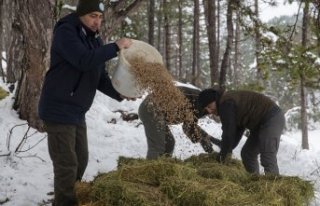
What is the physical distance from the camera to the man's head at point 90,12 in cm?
395

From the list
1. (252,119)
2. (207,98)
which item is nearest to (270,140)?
(252,119)

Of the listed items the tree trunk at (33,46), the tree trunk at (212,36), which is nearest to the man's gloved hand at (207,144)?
the tree trunk at (33,46)

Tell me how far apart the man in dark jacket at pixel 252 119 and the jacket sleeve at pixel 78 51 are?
1662 millimetres

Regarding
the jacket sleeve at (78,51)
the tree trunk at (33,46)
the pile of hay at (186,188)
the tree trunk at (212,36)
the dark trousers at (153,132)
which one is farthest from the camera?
the tree trunk at (212,36)

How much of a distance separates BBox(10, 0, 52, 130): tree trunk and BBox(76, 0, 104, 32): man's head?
2.66 meters

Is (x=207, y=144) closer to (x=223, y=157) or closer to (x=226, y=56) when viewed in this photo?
(x=223, y=157)

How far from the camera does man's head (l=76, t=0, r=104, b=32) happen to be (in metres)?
3.95

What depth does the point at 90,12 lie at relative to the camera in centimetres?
398

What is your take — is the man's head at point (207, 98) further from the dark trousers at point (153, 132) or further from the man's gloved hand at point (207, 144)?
the man's gloved hand at point (207, 144)

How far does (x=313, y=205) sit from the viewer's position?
4.93m

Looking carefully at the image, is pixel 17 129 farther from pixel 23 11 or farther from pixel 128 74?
pixel 128 74

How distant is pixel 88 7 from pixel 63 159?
1.34m

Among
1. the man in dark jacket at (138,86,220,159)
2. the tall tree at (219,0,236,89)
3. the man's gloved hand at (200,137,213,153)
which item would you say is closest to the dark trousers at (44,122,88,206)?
the man in dark jacket at (138,86,220,159)

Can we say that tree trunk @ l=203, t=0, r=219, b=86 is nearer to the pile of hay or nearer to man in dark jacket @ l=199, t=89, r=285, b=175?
man in dark jacket @ l=199, t=89, r=285, b=175
